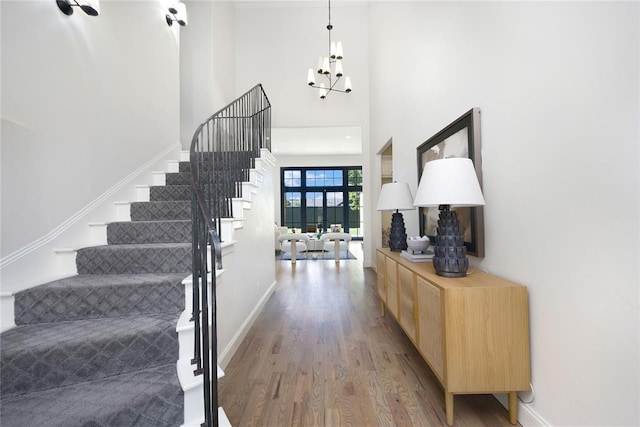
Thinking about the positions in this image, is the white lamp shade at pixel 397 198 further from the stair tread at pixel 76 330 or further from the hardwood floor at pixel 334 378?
the stair tread at pixel 76 330

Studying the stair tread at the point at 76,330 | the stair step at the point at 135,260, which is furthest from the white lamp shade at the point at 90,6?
the stair tread at the point at 76,330

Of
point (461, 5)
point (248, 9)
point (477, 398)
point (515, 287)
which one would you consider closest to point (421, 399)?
point (477, 398)

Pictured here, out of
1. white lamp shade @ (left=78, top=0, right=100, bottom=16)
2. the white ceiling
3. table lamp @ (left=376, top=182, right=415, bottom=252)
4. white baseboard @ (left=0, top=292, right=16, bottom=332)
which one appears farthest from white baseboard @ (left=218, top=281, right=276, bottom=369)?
the white ceiling

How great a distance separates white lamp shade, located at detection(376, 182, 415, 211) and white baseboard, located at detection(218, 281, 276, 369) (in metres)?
1.87

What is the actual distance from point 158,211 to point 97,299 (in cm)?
122

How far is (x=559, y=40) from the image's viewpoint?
4.27 ft

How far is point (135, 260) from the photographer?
6.81 ft

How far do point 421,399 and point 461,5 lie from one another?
292 cm

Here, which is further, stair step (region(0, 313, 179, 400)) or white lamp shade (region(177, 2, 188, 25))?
white lamp shade (region(177, 2, 188, 25))

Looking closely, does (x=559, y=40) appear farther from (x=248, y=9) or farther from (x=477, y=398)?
(x=248, y=9)

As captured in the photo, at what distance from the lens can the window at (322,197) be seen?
11.9 meters

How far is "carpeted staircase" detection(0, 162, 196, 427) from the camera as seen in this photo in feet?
3.92

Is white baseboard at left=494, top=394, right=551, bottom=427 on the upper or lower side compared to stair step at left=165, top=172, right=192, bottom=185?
lower

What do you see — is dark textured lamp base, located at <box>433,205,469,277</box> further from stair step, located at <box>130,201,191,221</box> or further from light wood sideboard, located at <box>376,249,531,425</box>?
stair step, located at <box>130,201,191,221</box>
